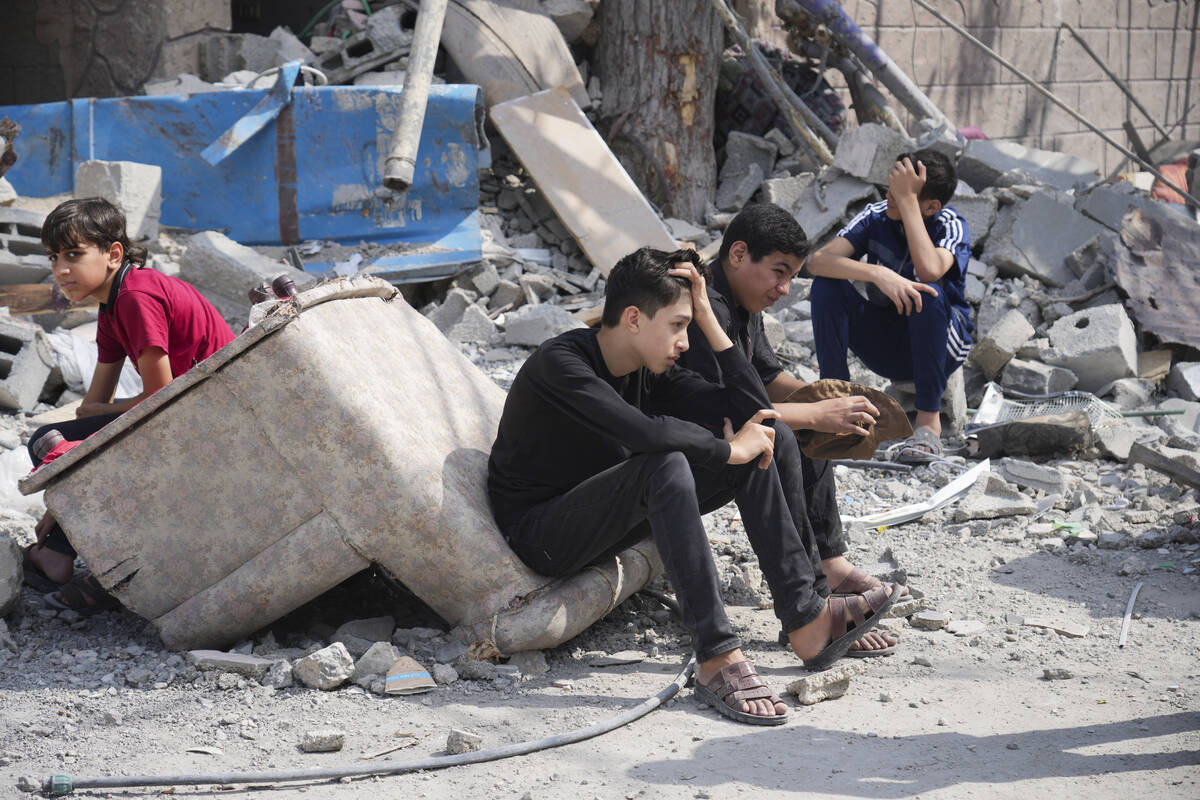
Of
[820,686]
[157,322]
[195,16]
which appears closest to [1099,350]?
[820,686]

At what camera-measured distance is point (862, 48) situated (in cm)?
868

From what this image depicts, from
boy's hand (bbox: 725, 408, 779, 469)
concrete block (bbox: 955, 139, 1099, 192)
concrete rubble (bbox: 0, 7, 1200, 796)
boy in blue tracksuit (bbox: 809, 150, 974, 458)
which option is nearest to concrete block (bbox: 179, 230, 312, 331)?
concrete rubble (bbox: 0, 7, 1200, 796)

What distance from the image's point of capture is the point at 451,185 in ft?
23.9

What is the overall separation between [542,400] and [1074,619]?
1.91m

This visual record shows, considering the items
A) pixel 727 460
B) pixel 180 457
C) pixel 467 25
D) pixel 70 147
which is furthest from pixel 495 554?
pixel 467 25

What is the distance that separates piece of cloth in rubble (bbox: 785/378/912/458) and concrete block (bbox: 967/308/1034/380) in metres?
3.01

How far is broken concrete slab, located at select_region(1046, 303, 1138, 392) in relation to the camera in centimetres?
645

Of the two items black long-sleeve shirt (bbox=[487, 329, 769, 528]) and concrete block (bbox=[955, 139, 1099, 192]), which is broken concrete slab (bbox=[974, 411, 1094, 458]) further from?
concrete block (bbox=[955, 139, 1099, 192])

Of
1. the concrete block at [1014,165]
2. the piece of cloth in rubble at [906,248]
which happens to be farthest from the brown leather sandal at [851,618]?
the concrete block at [1014,165]

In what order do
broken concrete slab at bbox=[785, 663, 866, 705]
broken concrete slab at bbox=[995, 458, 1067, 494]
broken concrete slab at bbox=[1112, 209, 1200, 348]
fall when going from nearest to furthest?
broken concrete slab at bbox=[785, 663, 866, 705] → broken concrete slab at bbox=[995, 458, 1067, 494] → broken concrete slab at bbox=[1112, 209, 1200, 348]

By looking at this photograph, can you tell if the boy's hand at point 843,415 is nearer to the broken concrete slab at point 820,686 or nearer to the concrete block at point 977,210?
the broken concrete slab at point 820,686

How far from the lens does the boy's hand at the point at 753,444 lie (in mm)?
3070

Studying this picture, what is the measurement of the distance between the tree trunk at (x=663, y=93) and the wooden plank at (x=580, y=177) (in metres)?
0.71

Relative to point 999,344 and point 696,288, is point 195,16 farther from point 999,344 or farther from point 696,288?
point 696,288
